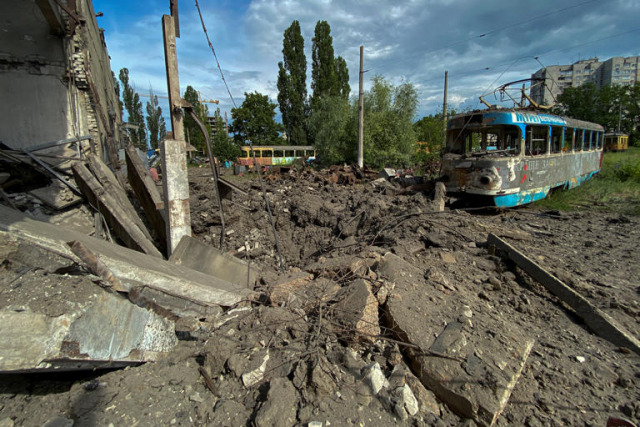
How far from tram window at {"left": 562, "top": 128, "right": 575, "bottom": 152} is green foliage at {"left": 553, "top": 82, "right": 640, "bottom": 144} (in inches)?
1721

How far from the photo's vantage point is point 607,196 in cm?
1068

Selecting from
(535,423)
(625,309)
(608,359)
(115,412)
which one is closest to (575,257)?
(625,309)

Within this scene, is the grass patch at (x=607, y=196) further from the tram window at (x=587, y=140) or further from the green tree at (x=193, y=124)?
the green tree at (x=193, y=124)

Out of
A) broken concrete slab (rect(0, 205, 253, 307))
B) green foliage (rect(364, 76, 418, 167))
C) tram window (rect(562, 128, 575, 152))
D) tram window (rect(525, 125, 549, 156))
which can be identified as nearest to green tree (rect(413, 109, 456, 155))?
green foliage (rect(364, 76, 418, 167))

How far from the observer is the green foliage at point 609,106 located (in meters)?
44.6

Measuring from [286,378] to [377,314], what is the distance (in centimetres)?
102

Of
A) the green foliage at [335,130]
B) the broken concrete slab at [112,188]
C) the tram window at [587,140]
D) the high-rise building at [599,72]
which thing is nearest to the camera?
the broken concrete slab at [112,188]

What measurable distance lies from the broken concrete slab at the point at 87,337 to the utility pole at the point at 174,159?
2.03 metres

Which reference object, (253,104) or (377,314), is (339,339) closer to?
(377,314)

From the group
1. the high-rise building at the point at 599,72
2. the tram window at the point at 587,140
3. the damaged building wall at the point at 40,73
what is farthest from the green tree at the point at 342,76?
the high-rise building at the point at 599,72

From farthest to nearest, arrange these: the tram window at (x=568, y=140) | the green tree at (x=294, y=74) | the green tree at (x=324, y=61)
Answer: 1. the green tree at (x=294, y=74)
2. the green tree at (x=324, y=61)
3. the tram window at (x=568, y=140)

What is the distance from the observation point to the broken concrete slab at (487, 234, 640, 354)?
3023 millimetres

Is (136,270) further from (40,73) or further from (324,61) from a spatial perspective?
(324,61)

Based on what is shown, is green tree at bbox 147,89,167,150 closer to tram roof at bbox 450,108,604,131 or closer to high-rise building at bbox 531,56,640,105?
tram roof at bbox 450,108,604,131
